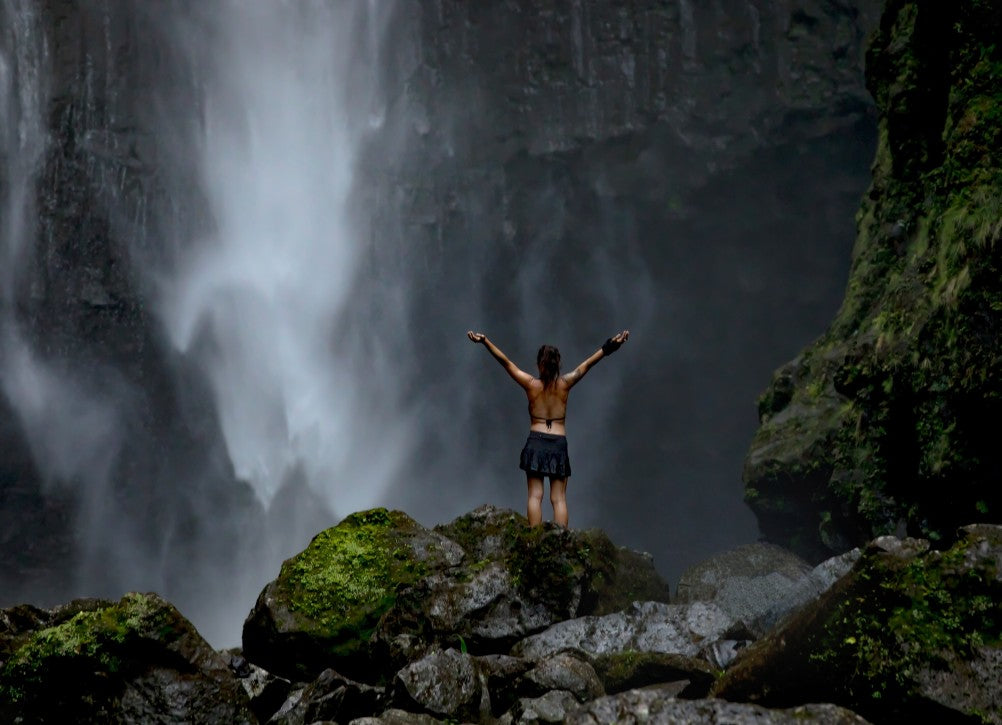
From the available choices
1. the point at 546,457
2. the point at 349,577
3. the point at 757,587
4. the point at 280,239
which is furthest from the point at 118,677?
the point at 280,239

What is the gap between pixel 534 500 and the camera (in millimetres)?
6270

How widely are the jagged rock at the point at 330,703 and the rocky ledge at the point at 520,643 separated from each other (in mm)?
11

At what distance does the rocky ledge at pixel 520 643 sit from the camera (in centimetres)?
279

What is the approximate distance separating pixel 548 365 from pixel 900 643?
3.93 meters

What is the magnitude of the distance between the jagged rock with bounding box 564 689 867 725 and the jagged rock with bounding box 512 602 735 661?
5.27ft

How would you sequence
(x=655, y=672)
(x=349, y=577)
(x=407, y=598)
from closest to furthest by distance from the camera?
(x=655, y=672)
(x=407, y=598)
(x=349, y=577)

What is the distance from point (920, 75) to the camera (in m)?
7.71

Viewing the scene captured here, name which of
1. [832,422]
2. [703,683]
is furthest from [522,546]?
[832,422]

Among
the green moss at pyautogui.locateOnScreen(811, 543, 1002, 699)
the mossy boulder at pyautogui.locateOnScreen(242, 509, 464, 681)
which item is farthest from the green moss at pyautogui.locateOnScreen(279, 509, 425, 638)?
the green moss at pyautogui.locateOnScreen(811, 543, 1002, 699)

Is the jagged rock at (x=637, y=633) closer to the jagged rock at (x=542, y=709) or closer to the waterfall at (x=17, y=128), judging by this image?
the jagged rock at (x=542, y=709)

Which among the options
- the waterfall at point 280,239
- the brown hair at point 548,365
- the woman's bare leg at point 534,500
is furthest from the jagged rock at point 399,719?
the waterfall at point 280,239

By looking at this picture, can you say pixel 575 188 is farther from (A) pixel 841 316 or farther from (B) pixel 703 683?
(B) pixel 703 683

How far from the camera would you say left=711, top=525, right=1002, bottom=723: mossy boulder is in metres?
2.67

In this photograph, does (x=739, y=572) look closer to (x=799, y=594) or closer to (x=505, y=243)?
(x=799, y=594)
